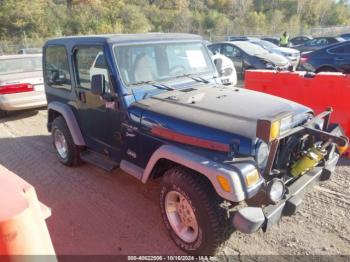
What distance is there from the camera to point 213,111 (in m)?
3.00

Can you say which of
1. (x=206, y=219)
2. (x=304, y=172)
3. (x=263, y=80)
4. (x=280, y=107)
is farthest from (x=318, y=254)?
(x=263, y=80)

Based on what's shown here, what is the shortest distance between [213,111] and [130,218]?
157cm

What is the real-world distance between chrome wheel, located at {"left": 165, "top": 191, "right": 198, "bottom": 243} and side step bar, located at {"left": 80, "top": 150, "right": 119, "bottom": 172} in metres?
1.07

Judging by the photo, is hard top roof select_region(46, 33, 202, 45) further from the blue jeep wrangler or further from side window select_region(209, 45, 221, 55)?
side window select_region(209, 45, 221, 55)

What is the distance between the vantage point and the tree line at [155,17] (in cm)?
3641

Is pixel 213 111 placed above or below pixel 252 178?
above

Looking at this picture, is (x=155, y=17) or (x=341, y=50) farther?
(x=155, y=17)

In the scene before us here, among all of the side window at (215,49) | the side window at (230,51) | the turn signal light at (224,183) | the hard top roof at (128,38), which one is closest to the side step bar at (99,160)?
the hard top roof at (128,38)

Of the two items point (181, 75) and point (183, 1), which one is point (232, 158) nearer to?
point (181, 75)

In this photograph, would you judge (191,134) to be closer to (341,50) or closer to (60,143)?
(60,143)

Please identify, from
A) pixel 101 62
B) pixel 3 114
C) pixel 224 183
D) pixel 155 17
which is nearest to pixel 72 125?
pixel 101 62

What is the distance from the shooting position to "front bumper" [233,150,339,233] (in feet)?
7.66

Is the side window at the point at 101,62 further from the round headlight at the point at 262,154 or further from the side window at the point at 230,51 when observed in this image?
the side window at the point at 230,51

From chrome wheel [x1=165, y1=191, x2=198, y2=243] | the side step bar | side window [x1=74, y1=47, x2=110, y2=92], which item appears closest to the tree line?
side window [x1=74, y1=47, x2=110, y2=92]
